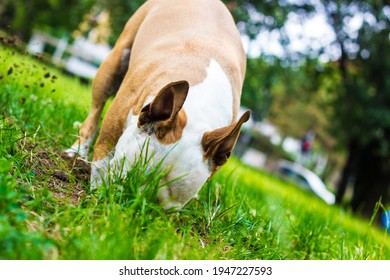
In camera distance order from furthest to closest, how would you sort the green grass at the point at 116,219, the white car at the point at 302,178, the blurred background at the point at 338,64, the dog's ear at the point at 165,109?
the white car at the point at 302,178
the blurred background at the point at 338,64
the dog's ear at the point at 165,109
the green grass at the point at 116,219

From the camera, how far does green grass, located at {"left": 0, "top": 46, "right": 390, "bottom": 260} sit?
211 cm

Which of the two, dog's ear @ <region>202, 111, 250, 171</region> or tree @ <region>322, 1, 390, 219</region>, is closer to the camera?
dog's ear @ <region>202, 111, 250, 171</region>

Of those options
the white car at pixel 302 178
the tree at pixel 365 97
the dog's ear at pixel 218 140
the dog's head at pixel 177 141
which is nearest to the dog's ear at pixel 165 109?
the dog's head at pixel 177 141

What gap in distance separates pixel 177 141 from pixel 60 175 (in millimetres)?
858

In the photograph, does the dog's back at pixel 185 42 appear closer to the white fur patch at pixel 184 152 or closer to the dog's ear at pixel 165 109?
the white fur patch at pixel 184 152

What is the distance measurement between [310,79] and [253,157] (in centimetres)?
1231

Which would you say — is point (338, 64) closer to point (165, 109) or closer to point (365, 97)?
point (365, 97)

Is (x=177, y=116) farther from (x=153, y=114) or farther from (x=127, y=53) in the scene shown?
(x=127, y=53)

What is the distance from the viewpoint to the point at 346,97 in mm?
15414

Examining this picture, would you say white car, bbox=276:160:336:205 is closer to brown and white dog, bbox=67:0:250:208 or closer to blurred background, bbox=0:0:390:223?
blurred background, bbox=0:0:390:223

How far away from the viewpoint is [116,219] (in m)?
2.36

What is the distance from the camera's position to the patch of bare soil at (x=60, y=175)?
2.85 m

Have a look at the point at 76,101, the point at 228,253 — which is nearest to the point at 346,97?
the point at 76,101

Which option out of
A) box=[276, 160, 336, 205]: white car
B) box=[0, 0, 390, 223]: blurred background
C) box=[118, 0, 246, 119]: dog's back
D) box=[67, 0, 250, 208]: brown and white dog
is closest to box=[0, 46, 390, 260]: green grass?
box=[67, 0, 250, 208]: brown and white dog
